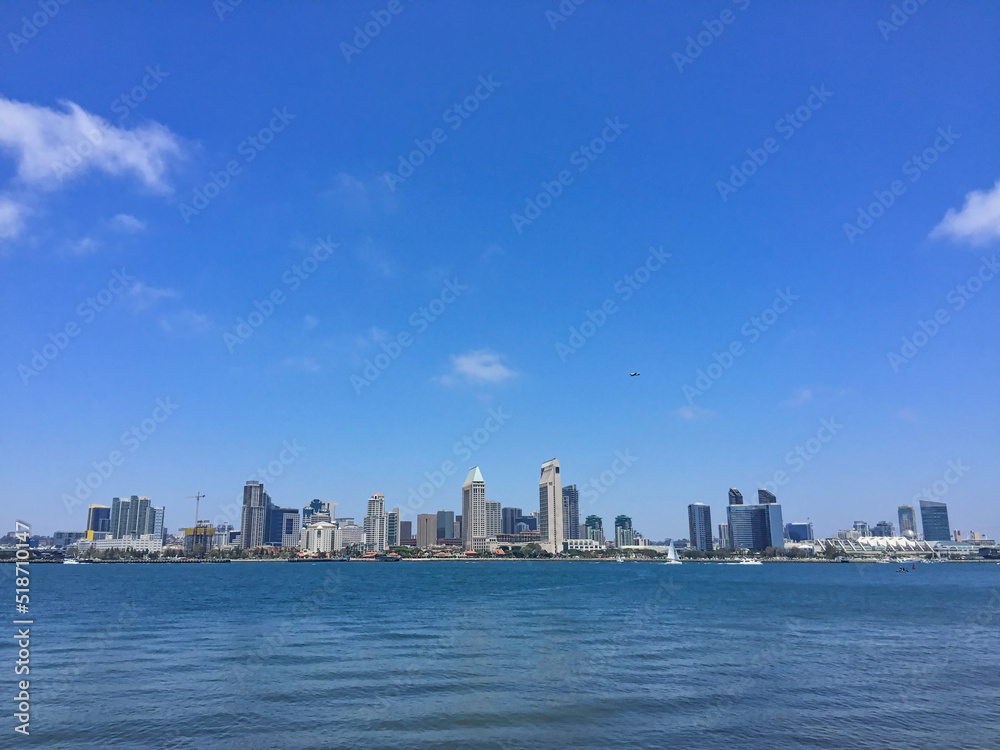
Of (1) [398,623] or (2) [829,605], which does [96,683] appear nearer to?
(1) [398,623]

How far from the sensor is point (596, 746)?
2098 centimetres

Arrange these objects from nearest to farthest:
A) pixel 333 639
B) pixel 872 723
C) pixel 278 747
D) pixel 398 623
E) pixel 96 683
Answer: pixel 278 747, pixel 872 723, pixel 96 683, pixel 333 639, pixel 398 623

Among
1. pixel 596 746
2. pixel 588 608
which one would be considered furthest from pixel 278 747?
pixel 588 608

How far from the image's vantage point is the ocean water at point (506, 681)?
22.2m

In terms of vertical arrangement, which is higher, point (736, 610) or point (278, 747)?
point (278, 747)

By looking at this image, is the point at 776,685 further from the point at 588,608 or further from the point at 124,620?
the point at 124,620

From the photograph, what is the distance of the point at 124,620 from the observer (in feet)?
171

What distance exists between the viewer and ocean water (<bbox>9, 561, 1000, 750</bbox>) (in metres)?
22.2

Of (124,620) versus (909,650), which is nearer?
(909,650)

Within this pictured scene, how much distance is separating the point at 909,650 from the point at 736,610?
26553 mm

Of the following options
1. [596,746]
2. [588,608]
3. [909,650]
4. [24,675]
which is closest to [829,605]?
[588,608]

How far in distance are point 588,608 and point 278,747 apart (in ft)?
165

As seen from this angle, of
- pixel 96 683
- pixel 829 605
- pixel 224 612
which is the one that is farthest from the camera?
pixel 829 605

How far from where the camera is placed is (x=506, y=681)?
29.9 metres
